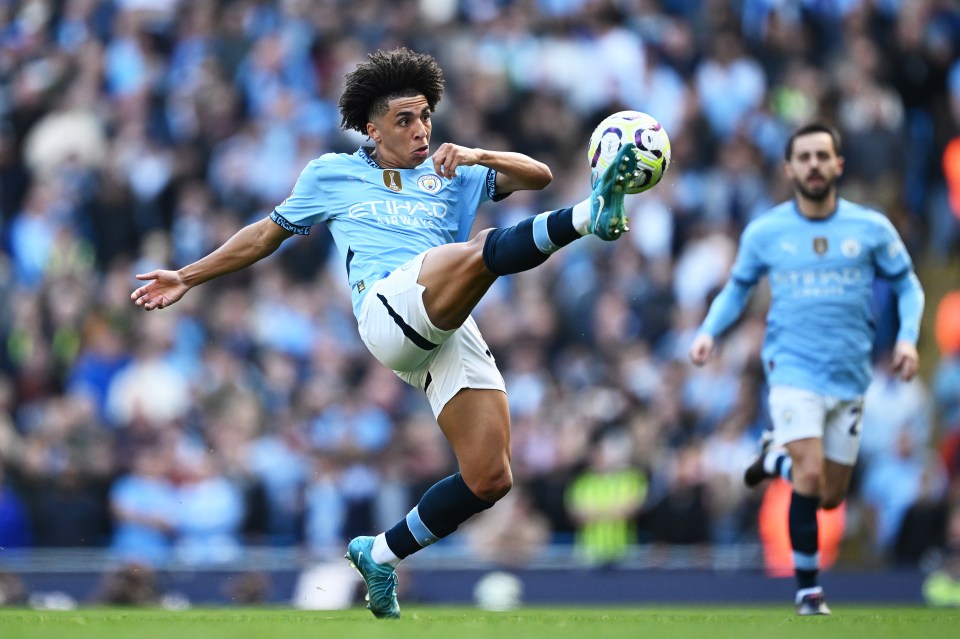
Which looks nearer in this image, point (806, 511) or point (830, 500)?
point (806, 511)

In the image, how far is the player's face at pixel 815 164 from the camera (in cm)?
1014

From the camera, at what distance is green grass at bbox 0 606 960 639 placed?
7.38m

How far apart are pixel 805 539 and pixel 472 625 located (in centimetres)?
256

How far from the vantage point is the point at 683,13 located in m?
18.8

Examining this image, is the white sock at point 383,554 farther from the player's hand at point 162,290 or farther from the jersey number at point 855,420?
the jersey number at point 855,420

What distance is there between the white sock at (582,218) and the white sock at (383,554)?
199cm

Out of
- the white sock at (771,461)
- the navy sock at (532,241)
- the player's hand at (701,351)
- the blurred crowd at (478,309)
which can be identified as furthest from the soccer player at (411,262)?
the blurred crowd at (478,309)

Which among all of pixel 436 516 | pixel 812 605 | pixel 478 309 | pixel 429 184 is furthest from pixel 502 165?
pixel 478 309

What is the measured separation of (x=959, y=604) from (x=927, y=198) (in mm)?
5707

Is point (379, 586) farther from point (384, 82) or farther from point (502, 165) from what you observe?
point (384, 82)

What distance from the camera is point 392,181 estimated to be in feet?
29.3

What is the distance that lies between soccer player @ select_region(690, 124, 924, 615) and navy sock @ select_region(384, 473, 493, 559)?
1.98 m

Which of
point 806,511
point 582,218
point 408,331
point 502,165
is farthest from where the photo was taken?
point 806,511

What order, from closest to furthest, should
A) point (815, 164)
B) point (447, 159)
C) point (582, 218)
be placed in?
point (582, 218) → point (447, 159) → point (815, 164)
